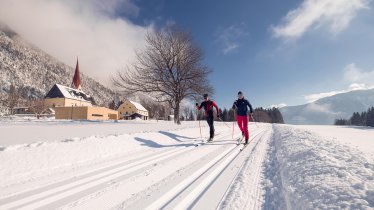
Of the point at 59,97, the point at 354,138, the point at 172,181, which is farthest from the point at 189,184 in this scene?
the point at 59,97

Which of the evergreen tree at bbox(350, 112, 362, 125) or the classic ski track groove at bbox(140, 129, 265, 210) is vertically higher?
the evergreen tree at bbox(350, 112, 362, 125)

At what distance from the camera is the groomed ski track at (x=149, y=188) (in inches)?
131

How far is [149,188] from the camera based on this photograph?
4.05 meters

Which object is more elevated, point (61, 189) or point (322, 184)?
point (322, 184)

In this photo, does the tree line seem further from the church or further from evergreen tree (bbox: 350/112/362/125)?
the church

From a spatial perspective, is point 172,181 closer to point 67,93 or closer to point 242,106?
point 242,106

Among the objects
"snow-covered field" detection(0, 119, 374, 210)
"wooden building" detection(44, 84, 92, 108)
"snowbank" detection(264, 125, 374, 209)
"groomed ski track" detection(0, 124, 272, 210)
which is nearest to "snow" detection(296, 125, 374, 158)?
"snowbank" detection(264, 125, 374, 209)

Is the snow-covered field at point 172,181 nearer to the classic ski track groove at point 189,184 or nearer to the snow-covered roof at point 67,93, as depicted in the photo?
the classic ski track groove at point 189,184

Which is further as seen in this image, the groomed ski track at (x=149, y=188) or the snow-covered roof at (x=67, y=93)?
the snow-covered roof at (x=67, y=93)

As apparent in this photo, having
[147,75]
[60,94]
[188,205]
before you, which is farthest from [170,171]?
[60,94]

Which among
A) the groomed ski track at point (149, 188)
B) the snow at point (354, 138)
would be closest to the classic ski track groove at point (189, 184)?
the groomed ski track at point (149, 188)

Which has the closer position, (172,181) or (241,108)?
(172,181)

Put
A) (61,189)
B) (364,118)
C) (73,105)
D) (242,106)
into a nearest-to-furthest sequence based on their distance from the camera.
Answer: (61,189)
(242,106)
(73,105)
(364,118)

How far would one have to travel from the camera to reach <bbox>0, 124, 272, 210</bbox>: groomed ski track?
332cm
